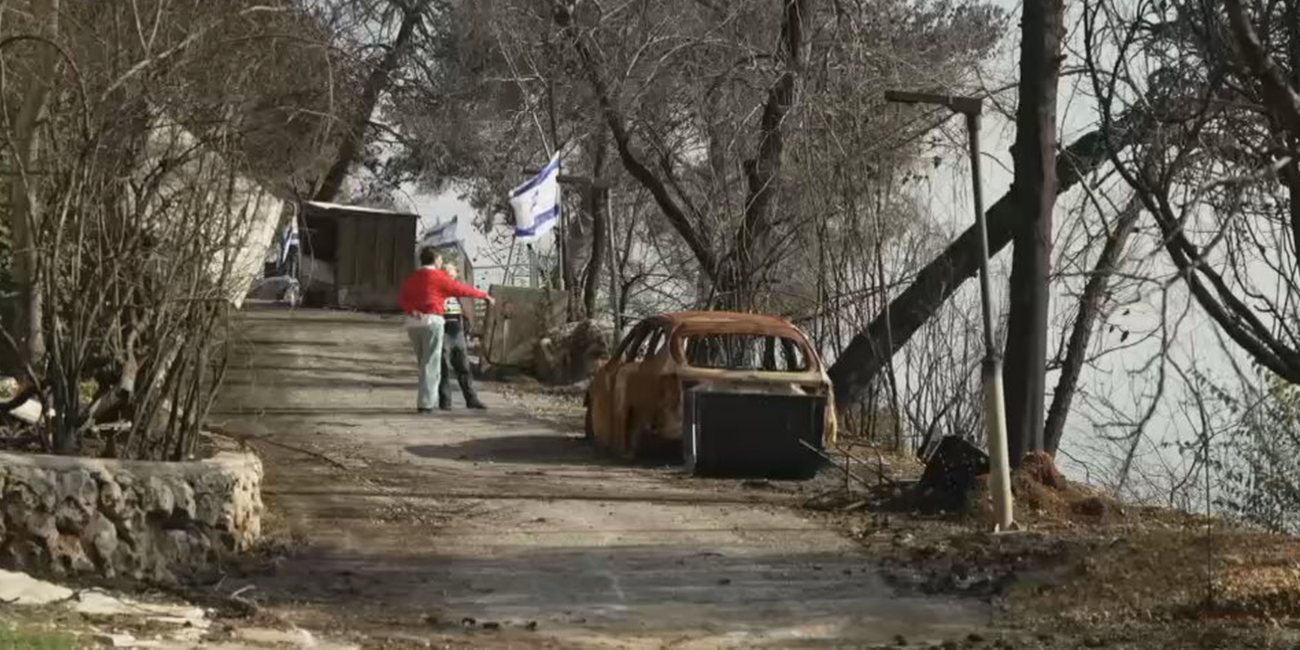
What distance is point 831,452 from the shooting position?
59.9ft

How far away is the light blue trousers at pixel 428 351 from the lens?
20.7 m

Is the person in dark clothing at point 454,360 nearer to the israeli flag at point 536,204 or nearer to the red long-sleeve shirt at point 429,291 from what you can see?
the red long-sleeve shirt at point 429,291

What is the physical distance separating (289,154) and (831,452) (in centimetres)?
693

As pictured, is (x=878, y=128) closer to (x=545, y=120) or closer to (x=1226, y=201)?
(x=1226, y=201)

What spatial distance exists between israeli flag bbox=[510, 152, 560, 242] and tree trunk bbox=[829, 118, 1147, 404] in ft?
24.8

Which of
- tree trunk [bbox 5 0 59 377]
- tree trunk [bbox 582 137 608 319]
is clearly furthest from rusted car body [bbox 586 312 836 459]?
tree trunk [bbox 582 137 608 319]

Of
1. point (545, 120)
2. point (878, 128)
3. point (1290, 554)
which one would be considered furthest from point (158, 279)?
point (545, 120)

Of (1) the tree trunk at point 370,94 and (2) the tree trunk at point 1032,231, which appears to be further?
(1) the tree trunk at point 370,94

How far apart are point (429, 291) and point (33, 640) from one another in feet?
41.5

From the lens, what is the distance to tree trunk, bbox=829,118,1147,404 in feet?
60.0

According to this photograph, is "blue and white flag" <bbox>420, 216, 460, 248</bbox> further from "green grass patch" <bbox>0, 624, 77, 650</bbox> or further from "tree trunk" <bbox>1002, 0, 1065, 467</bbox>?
"green grass patch" <bbox>0, 624, 77, 650</bbox>

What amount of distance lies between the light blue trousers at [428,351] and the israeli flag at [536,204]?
638 centimetres

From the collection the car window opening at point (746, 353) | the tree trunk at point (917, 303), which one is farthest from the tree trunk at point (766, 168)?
the tree trunk at point (917, 303)

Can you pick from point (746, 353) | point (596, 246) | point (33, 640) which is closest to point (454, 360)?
point (746, 353)
